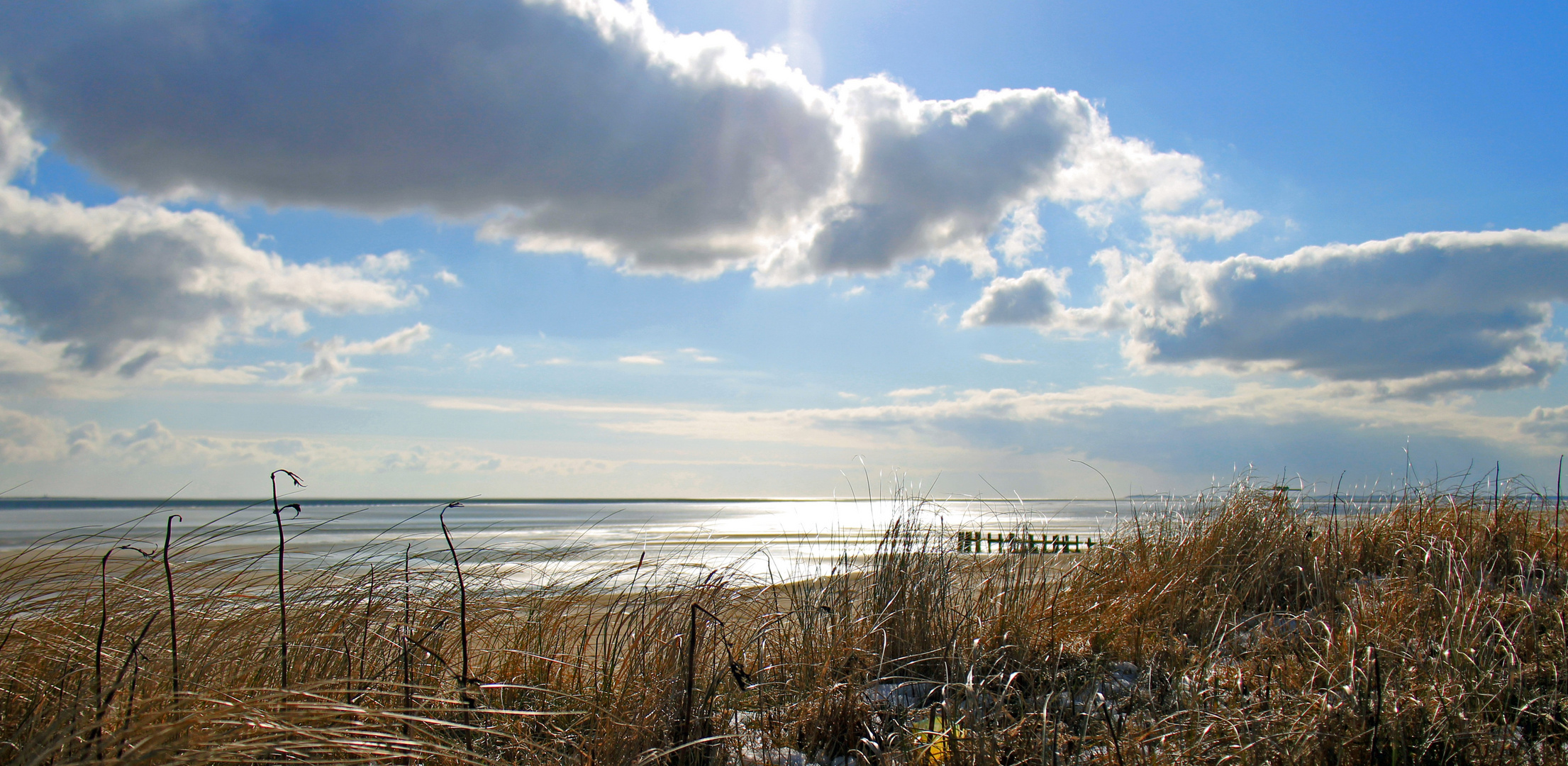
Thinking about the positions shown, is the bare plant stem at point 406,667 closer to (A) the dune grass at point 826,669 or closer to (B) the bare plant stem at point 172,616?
(A) the dune grass at point 826,669

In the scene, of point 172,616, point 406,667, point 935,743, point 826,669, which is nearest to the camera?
point 172,616

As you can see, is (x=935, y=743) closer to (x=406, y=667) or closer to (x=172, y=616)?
(x=406, y=667)

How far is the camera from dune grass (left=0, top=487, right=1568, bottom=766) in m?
2.43

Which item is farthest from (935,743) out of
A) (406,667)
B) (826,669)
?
(406,667)

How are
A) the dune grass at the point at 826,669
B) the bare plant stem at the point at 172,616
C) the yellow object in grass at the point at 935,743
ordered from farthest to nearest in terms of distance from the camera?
the yellow object in grass at the point at 935,743 < the dune grass at the point at 826,669 < the bare plant stem at the point at 172,616

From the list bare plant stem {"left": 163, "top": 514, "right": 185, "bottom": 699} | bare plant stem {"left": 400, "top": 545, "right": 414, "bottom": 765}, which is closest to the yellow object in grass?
bare plant stem {"left": 400, "top": 545, "right": 414, "bottom": 765}

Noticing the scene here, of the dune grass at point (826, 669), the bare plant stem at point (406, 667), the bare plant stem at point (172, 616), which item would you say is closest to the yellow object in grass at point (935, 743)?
the dune grass at point (826, 669)

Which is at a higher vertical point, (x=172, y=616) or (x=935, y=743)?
(x=172, y=616)

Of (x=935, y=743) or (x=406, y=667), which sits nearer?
(x=406, y=667)

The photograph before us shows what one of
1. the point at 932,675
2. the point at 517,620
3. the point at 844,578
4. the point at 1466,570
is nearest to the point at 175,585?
the point at 517,620

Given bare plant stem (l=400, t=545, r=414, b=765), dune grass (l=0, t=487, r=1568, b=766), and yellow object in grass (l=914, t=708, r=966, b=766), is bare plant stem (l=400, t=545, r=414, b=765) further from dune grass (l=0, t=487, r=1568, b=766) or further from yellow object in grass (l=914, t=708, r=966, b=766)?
yellow object in grass (l=914, t=708, r=966, b=766)

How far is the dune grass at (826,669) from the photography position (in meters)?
2.43

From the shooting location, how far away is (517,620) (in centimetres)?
456

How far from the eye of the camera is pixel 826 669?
11.3 feet
